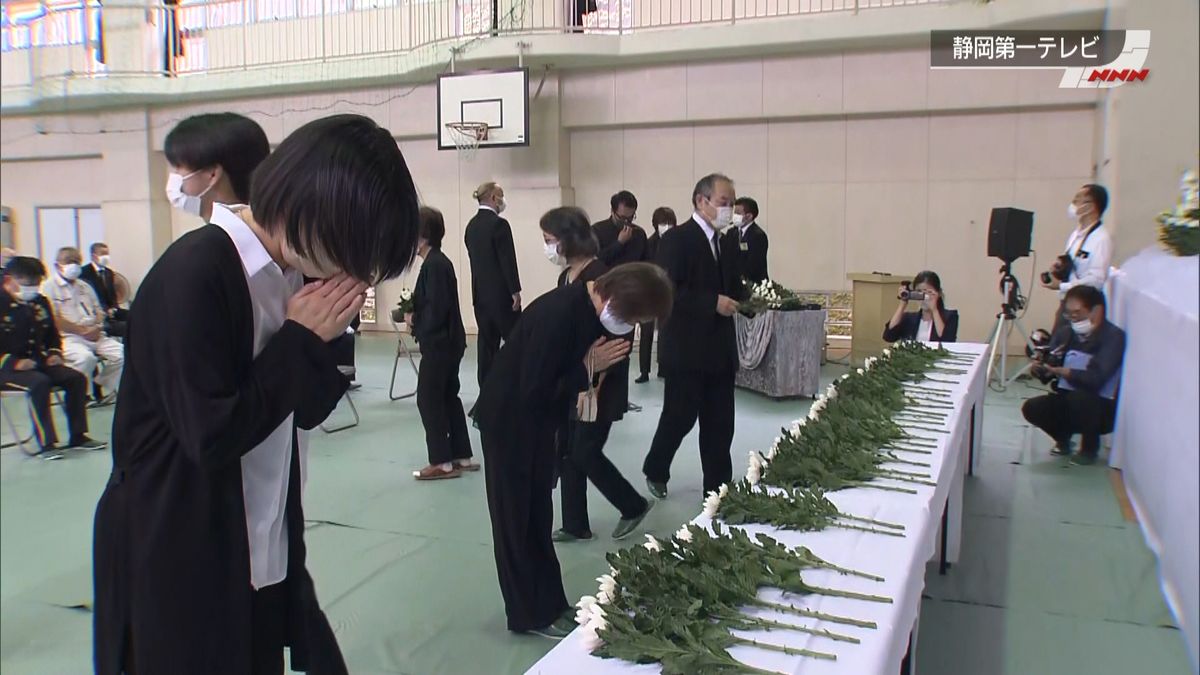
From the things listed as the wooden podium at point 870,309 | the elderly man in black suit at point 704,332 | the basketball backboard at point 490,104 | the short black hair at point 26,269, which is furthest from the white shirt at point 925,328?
the short black hair at point 26,269

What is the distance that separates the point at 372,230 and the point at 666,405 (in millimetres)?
2757

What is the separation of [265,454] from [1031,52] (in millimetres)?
7592

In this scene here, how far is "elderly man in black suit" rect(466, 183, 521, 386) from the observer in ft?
13.8

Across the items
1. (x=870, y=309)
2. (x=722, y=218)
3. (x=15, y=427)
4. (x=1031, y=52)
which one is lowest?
(x=870, y=309)

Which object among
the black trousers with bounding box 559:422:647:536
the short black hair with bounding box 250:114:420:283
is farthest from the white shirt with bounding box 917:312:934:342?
the short black hair with bounding box 250:114:420:283

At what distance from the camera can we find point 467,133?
768cm

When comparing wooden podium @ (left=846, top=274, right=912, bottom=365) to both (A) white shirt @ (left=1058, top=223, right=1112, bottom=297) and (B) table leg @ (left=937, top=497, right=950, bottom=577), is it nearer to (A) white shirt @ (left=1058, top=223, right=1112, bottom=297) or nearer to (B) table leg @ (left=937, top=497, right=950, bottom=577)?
(A) white shirt @ (left=1058, top=223, right=1112, bottom=297)

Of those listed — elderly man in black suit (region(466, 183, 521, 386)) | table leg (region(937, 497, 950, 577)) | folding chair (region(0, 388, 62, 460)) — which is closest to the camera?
folding chair (region(0, 388, 62, 460))

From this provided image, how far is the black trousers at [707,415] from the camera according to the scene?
3412mm

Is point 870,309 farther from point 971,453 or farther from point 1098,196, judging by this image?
point 971,453

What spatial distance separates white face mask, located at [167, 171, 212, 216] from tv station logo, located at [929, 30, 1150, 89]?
4903mm

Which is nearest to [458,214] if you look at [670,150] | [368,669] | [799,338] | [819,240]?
[670,150]

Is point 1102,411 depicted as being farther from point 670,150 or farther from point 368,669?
point 670,150

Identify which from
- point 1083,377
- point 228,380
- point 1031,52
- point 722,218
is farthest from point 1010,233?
point 228,380
